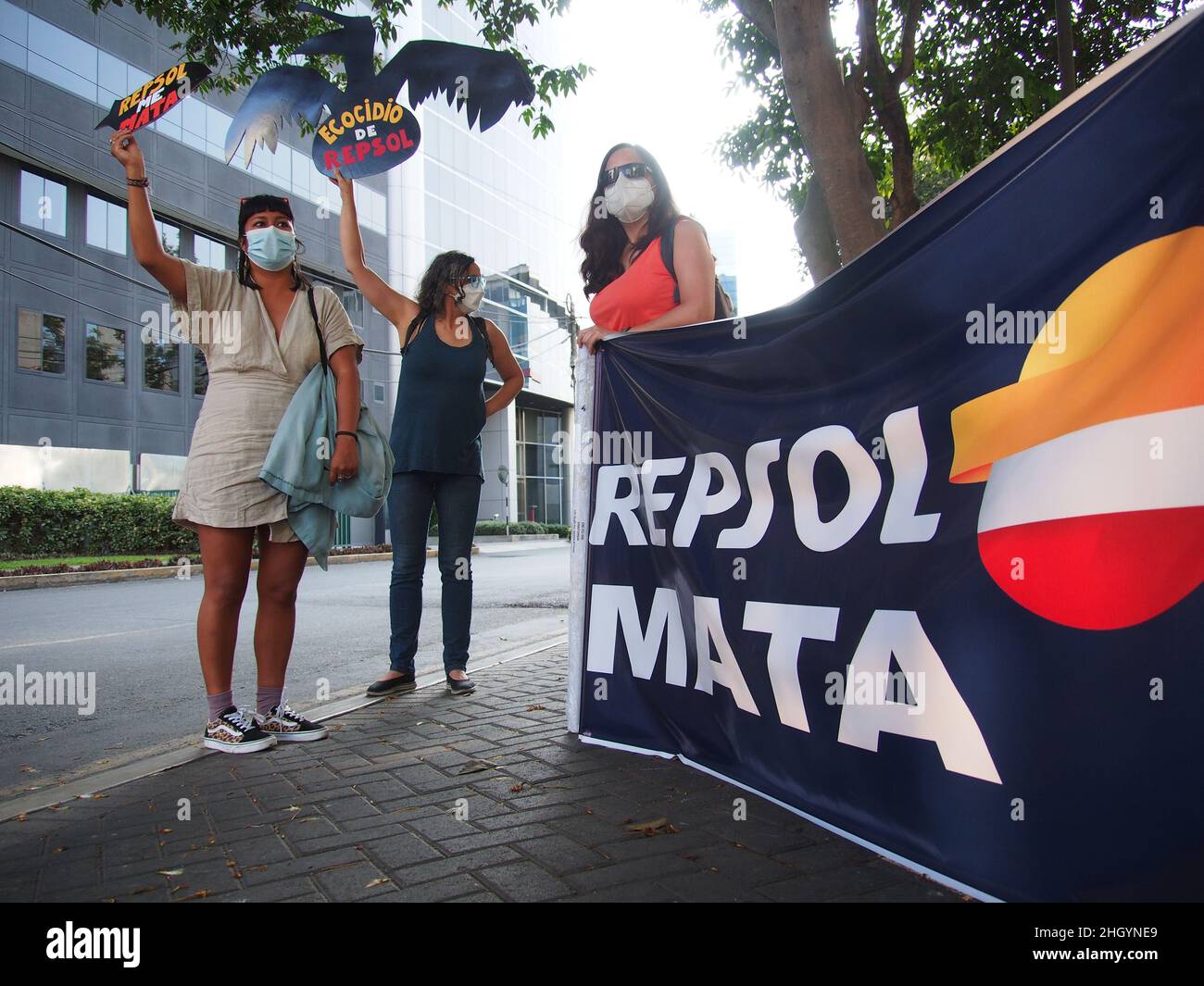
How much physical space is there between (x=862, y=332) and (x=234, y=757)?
2704 millimetres

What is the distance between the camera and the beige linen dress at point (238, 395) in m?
3.35

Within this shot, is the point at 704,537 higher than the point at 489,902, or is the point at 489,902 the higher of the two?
the point at 704,537

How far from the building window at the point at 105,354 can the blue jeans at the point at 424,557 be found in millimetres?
23932

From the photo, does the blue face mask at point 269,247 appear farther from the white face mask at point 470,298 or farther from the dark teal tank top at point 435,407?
the white face mask at point 470,298

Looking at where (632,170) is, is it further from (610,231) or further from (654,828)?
(654,828)

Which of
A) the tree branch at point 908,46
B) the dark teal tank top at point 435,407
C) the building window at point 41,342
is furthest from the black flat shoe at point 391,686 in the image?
the building window at point 41,342

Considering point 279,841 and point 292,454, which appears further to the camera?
point 292,454

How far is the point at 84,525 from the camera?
19.3m

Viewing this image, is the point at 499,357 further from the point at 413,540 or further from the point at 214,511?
the point at 214,511

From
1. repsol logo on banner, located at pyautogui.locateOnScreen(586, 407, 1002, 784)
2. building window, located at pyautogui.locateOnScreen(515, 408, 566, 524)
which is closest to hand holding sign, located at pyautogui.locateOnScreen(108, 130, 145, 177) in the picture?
repsol logo on banner, located at pyautogui.locateOnScreen(586, 407, 1002, 784)

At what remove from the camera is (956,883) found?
1957mm
